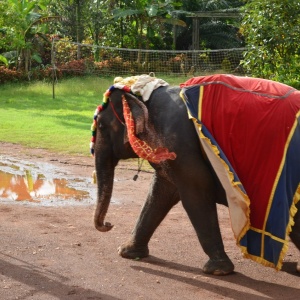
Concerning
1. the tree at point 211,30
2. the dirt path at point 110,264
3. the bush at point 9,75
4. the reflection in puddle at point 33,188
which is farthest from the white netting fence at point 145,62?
the dirt path at point 110,264

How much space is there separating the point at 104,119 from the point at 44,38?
24.5m

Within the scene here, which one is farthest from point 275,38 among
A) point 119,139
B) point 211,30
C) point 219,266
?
point 211,30

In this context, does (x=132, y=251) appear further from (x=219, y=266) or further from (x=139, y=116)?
(x=139, y=116)

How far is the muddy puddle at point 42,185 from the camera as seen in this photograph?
9.84m

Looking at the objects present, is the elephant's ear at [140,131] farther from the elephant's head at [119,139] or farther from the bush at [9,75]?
the bush at [9,75]

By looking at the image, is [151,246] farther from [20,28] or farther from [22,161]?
[20,28]

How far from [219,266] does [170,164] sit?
0.98m

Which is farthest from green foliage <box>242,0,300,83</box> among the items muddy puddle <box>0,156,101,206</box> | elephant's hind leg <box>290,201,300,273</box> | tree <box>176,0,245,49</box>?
tree <box>176,0,245,49</box>

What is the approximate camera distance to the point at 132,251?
6.97 meters

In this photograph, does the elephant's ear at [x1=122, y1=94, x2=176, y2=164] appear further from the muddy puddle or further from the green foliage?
the green foliage

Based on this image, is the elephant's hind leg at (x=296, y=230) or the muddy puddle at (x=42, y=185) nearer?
the elephant's hind leg at (x=296, y=230)

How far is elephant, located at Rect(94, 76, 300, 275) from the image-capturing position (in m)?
Result: 6.13

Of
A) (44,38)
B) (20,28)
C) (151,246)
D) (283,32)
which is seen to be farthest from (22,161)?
(44,38)

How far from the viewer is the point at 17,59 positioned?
29359mm
